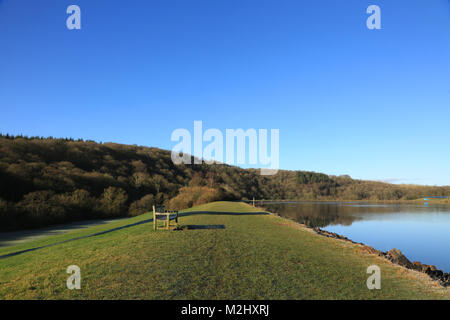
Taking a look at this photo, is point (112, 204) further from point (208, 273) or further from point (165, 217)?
point (208, 273)

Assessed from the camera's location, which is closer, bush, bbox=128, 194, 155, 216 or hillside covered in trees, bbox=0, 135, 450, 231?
hillside covered in trees, bbox=0, 135, 450, 231

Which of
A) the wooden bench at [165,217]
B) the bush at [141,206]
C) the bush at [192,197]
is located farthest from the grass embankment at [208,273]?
the bush at [192,197]

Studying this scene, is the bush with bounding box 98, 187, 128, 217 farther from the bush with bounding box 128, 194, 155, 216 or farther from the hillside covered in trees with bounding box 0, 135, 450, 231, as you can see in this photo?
the bush with bounding box 128, 194, 155, 216

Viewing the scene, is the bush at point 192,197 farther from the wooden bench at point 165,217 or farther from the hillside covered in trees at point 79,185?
the wooden bench at point 165,217

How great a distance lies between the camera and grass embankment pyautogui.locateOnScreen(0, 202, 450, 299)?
4.95 metres

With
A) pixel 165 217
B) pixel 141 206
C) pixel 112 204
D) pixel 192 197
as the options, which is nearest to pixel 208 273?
pixel 165 217

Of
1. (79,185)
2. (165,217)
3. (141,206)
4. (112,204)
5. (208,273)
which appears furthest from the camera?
(79,185)

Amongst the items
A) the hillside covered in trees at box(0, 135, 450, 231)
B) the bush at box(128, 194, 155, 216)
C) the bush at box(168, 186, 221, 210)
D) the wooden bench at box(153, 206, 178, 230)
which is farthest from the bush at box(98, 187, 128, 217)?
the wooden bench at box(153, 206, 178, 230)

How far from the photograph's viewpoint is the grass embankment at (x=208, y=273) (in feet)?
16.2

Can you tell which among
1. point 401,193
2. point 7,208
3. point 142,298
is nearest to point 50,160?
point 7,208

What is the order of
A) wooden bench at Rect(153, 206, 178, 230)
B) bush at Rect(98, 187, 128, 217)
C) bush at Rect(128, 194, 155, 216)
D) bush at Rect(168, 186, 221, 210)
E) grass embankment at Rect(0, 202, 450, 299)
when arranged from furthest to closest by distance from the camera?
bush at Rect(168, 186, 221, 210) → bush at Rect(128, 194, 155, 216) → bush at Rect(98, 187, 128, 217) → wooden bench at Rect(153, 206, 178, 230) → grass embankment at Rect(0, 202, 450, 299)

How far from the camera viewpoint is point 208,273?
597 centimetres

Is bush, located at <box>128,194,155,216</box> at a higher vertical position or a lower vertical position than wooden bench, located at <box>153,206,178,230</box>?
lower
